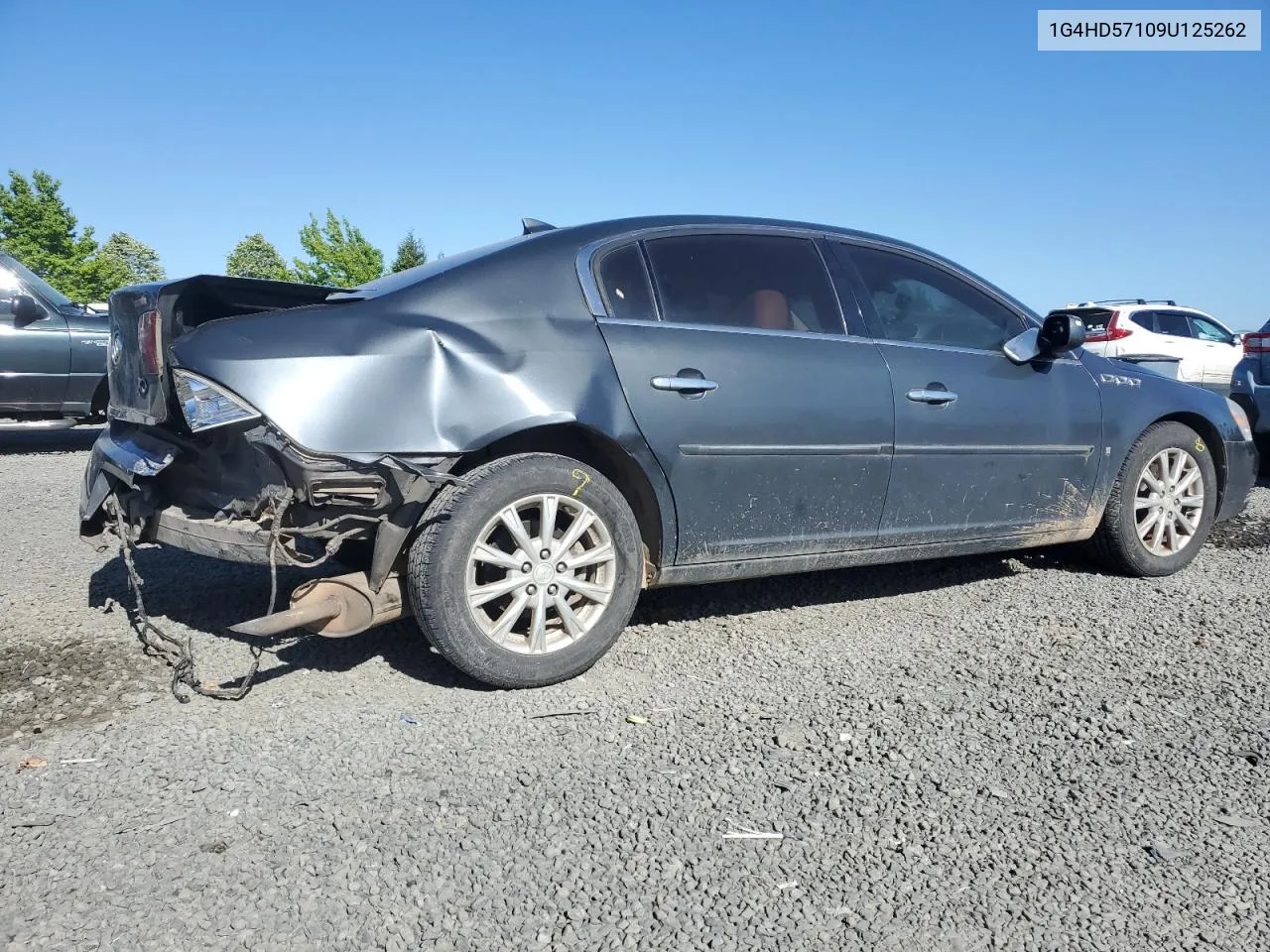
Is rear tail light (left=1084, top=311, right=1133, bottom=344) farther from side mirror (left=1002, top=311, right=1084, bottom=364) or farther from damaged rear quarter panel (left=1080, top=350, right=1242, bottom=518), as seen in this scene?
side mirror (left=1002, top=311, right=1084, bottom=364)

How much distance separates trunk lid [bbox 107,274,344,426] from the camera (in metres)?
3.29

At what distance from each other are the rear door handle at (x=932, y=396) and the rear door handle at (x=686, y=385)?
962 millimetres

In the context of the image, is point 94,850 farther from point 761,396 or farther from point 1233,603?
point 1233,603

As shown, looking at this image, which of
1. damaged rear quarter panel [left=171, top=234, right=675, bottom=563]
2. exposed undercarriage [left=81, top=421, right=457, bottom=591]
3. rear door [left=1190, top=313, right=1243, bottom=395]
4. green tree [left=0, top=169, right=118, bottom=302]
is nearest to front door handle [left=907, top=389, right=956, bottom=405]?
damaged rear quarter panel [left=171, top=234, right=675, bottom=563]

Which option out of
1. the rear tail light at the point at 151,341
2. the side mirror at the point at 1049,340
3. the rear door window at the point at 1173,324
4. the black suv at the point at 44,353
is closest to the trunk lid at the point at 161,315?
the rear tail light at the point at 151,341

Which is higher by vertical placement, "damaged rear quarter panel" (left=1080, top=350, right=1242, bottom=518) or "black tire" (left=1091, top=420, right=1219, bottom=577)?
"damaged rear quarter panel" (left=1080, top=350, right=1242, bottom=518)

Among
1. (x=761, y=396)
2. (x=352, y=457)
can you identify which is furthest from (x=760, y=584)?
(x=352, y=457)

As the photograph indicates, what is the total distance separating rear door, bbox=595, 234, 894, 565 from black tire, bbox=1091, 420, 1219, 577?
1540mm

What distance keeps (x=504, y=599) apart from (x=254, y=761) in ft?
3.04

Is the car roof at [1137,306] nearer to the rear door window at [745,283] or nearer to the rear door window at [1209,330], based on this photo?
the rear door window at [1209,330]

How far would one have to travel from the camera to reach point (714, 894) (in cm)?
216

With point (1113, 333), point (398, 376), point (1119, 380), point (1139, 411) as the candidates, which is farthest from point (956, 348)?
point (1113, 333)

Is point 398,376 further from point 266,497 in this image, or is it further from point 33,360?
point 33,360

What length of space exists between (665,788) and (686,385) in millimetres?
1451
